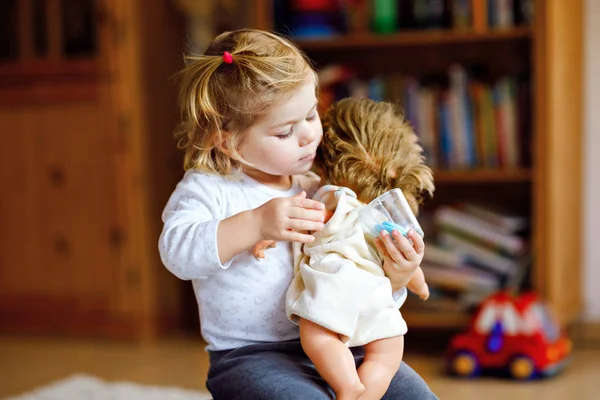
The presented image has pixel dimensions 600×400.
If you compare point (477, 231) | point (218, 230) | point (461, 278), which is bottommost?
point (461, 278)

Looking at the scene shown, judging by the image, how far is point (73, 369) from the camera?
8.09ft

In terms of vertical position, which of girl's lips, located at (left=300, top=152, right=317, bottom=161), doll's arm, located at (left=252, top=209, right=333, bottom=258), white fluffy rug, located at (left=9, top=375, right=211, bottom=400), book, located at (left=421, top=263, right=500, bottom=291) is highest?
girl's lips, located at (left=300, top=152, right=317, bottom=161)

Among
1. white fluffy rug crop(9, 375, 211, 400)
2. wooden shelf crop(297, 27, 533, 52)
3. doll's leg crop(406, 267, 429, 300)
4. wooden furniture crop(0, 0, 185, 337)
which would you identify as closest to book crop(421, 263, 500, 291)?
wooden shelf crop(297, 27, 533, 52)

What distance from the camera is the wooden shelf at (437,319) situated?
2.39 m

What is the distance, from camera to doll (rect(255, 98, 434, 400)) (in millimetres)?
1038

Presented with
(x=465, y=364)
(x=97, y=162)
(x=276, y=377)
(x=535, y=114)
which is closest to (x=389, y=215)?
(x=276, y=377)

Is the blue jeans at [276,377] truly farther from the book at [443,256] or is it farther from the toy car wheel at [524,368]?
the book at [443,256]

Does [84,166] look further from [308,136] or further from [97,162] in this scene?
[308,136]

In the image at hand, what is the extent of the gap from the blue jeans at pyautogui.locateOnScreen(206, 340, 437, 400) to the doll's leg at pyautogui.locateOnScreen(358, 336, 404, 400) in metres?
0.06

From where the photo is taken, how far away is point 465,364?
7.19 feet

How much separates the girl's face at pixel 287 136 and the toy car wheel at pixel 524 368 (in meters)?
1.23

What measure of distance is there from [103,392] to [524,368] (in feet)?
3.51

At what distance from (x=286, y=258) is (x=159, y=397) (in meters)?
0.98

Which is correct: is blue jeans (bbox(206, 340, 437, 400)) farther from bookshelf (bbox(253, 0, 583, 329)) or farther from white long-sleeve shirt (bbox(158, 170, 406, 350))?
bookshelf (bbox(253, 0, 583, 329))
